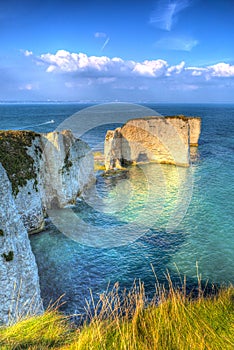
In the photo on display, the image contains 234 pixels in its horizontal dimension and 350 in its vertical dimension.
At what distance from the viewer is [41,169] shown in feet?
70.7

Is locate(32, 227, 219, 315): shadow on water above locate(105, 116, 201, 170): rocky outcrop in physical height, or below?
below

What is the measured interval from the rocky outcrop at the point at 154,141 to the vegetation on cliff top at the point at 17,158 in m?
18.9

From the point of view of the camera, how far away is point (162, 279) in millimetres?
14875

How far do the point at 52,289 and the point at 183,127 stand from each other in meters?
31.1

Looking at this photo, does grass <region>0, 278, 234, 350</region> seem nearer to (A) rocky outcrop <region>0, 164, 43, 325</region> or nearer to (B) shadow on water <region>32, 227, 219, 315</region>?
(A) rocky outcrop <region>0, 164, 43, 325</region>

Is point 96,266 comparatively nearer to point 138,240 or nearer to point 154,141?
point 138,240

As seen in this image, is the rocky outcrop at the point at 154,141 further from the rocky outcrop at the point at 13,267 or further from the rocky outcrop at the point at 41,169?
the rocky outcrop at the point at 13,267

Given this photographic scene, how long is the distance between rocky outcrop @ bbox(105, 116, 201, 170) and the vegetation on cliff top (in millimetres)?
18919

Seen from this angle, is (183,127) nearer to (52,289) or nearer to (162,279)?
(162,279)

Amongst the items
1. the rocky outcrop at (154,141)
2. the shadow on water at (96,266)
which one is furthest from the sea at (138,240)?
the rocky outcrop at (154,141)

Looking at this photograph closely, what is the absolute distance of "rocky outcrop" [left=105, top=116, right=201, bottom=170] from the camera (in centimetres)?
3881

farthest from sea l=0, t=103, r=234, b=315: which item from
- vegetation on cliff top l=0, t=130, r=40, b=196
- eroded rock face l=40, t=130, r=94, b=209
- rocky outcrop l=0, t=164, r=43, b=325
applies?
vegetation on cliff top l=0, t=130, r=40, b=196

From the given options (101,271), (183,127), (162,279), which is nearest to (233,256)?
(162,279)

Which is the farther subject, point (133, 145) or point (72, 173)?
point (133, 145)
